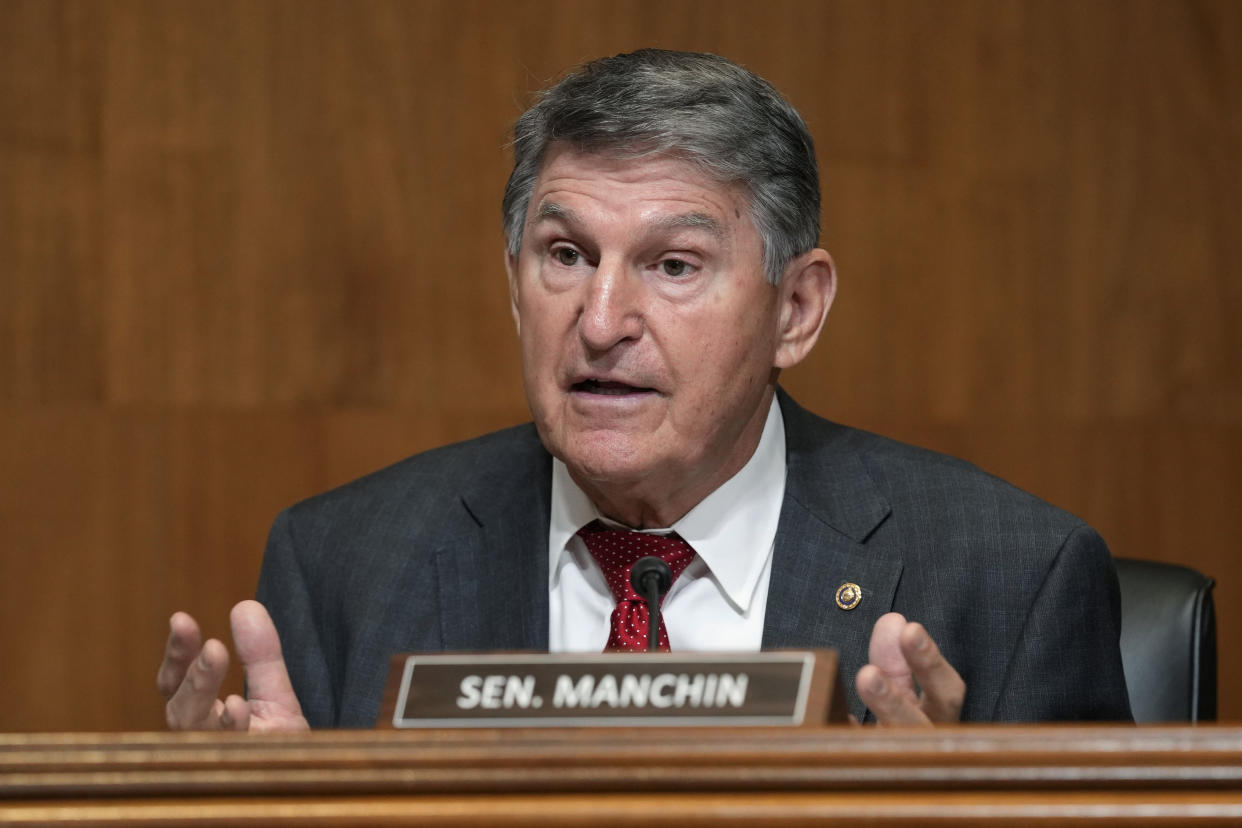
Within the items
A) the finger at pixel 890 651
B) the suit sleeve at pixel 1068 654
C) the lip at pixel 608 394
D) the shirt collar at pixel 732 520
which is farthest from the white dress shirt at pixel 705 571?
the finger at pixel 890 651

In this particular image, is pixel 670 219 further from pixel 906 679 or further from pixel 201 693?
pixel 201 693

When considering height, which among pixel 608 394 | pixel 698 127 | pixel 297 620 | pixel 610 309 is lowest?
pixel 297 620

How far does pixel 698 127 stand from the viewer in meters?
1.75

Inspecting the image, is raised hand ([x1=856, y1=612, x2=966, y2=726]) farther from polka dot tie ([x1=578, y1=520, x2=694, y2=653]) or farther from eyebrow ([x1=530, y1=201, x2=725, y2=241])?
eyebrow ([x1=530, y1=201, x2=725, y2=241])

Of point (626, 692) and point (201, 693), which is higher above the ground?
point (626, 692)

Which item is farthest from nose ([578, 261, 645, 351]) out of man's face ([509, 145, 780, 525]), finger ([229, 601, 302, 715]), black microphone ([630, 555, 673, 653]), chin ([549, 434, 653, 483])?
finger ([229, 601, 302, 715])

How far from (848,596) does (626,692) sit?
0.85 meters

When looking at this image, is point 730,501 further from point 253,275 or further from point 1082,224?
point 1082,224

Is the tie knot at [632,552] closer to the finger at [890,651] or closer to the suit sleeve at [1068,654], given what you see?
the suit sleeve at [1068,654]

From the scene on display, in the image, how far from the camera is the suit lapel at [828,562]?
176 centimetres

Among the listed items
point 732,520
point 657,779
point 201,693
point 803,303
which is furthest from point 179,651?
point 803,303

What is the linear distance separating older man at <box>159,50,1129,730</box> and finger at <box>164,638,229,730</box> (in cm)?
41

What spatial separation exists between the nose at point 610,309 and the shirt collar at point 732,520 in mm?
291

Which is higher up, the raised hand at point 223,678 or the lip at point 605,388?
the lip at point 605,388
